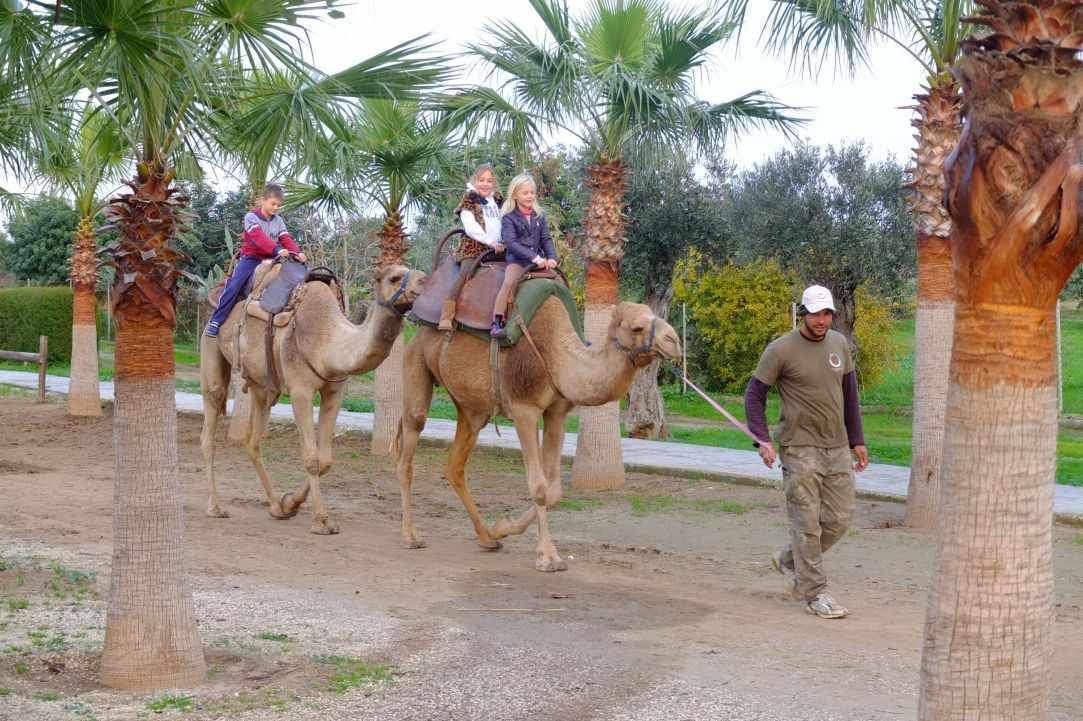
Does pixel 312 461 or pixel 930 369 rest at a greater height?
pixel 930 369

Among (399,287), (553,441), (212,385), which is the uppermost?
(399,287)

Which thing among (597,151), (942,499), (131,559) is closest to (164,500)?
(131,559)

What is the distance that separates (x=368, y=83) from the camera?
7633 millimetres

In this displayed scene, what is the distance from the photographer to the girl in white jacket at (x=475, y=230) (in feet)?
33.4

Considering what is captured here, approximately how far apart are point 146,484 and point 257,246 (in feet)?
20.9

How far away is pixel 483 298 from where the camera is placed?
10.1 meters

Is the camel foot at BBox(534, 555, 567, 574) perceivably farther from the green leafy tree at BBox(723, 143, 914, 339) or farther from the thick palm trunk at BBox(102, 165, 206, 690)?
the green leafy tree at BBox(723, 143, 914, 339)

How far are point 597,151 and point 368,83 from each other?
694 centimetres

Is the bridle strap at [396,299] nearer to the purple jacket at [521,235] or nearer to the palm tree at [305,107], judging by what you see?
the purple jacket at [521,235]

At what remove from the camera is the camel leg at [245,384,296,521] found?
11.9 meters

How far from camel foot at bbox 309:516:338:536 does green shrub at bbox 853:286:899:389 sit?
1592 centimetres

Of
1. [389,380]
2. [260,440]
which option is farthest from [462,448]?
[389,380]

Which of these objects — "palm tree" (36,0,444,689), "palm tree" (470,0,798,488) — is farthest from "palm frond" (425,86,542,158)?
"palm tree" (36,0,444,689)

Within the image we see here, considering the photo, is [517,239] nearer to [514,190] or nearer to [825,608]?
[514,190]
